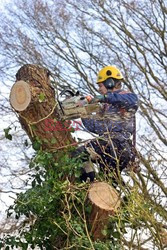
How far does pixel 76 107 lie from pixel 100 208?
91 cm

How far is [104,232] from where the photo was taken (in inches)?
161

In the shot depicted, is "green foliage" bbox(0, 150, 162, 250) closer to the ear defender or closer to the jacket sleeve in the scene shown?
the jacket sleeve

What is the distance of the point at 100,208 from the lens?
407 cm

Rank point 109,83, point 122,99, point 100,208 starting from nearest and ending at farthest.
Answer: point 100,208 → point 122,99 → point 109,83

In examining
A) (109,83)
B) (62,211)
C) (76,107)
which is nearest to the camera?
(62,211)

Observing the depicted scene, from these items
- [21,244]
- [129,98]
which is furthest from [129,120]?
[21,244]

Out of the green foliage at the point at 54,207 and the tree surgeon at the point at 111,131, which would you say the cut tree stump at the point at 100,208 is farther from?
the tree surgeon at the point at 111,131

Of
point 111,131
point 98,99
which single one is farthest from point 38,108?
point 111,131

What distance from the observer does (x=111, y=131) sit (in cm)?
458

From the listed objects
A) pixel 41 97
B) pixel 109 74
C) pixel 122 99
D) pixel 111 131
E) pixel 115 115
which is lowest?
pixel 111 131

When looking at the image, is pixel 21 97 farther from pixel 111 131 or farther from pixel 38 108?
pixel 111 131

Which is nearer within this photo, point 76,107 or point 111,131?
point 76,107

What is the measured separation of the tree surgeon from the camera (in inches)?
177

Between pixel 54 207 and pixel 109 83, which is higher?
pixel 109 83
